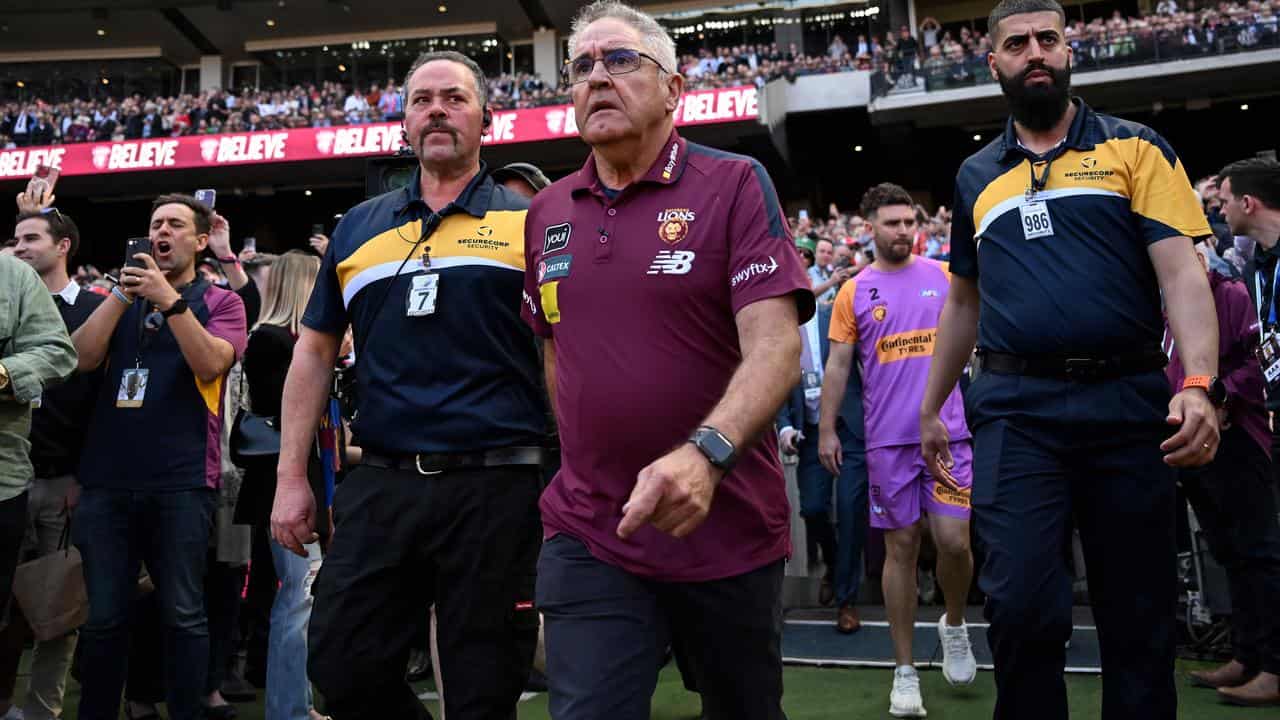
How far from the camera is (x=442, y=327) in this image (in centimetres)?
253

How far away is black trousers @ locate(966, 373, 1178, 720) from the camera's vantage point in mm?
2477

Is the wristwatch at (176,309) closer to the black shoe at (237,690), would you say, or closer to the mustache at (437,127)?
the mustache at (437,127)

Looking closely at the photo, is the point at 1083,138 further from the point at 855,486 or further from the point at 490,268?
the point at 855,486

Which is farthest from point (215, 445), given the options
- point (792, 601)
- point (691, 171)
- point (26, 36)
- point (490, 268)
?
point (26, 36)

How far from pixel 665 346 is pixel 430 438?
0.85 meters

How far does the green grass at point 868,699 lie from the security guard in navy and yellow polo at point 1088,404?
1.52m

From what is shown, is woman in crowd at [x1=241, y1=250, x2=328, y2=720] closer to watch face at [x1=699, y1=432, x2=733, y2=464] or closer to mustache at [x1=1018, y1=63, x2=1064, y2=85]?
watch face at [x1=699, y1=432, x2=733, y2=464]

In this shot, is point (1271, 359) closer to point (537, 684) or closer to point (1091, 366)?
point (1091, 366)

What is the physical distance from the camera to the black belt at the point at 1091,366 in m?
2.52

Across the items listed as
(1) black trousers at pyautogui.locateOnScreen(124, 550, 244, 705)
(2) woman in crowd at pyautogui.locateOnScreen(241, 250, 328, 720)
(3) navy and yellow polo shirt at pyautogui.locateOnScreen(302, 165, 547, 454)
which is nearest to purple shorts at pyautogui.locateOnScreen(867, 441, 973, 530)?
(3) navy and yellow polo shirt at pyautogui.locateOnScreen(302, 165, 547, 454)

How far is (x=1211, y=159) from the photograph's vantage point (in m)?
23.5

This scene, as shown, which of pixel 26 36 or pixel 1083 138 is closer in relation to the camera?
pixel 1083 138

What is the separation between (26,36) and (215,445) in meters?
32.8

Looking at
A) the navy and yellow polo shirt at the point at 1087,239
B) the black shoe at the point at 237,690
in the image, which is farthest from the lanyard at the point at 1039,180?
the black shoe at the point at 237,690
